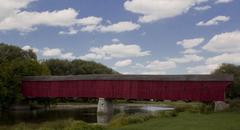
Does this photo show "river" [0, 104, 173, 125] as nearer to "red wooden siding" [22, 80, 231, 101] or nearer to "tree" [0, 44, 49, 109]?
"red wooden siding" [22, 80, 231, 101]

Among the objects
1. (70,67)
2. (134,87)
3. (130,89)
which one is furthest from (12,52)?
(134,87)

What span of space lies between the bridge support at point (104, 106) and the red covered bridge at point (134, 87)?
0.61 m

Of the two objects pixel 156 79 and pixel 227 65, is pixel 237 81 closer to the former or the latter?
pixel 227 65

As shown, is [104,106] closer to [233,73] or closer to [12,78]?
[12,78]

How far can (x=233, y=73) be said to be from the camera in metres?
67.8

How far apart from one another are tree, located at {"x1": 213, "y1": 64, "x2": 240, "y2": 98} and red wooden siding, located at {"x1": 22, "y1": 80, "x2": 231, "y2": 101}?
67.8 ft

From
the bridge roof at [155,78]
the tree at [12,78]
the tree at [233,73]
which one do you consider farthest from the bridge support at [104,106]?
the tree at [233,73]

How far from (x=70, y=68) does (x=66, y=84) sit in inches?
1443

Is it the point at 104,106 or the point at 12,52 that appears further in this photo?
the point at 12,52

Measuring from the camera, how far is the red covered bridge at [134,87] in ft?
138

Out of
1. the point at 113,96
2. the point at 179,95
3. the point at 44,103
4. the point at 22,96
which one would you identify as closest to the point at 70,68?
the point at 44,103

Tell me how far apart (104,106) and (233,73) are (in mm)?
27742

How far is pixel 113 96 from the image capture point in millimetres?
47500

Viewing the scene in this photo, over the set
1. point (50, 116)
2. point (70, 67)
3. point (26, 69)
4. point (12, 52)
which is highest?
point (12, 52)
